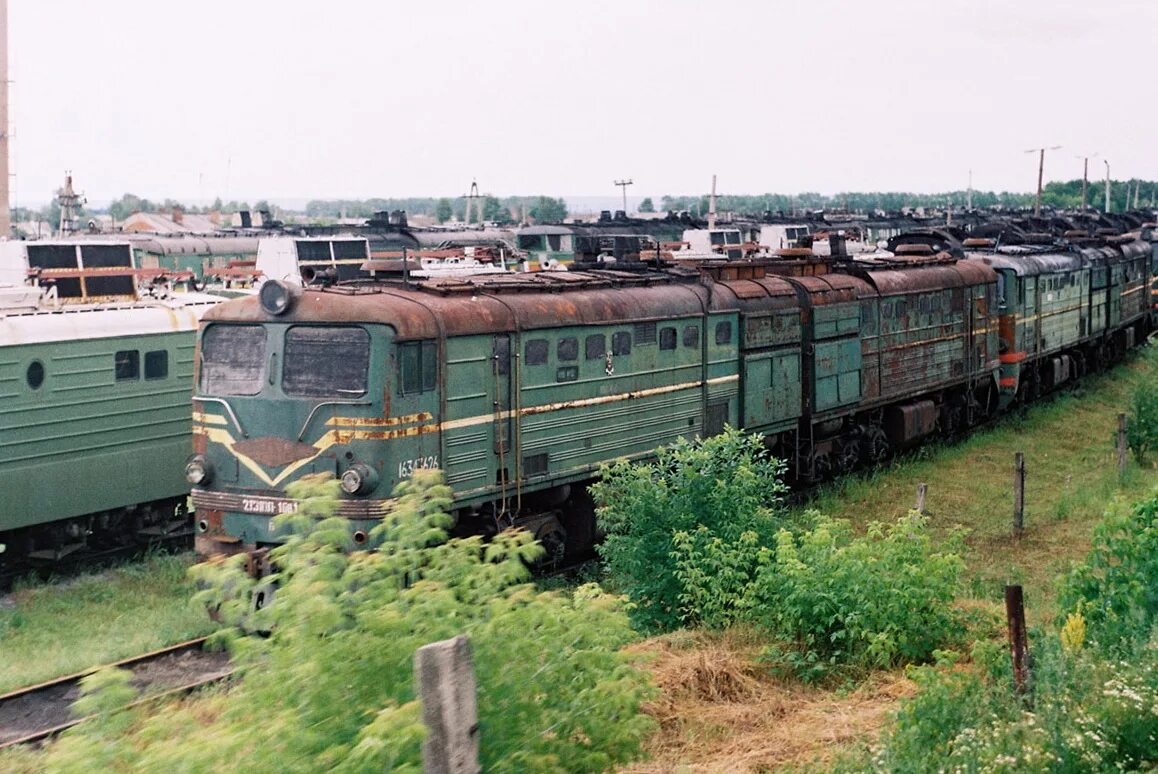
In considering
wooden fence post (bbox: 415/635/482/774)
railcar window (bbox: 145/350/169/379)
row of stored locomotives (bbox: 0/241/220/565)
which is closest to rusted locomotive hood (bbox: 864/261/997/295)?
row of stored locomotives (bbox: 0/241/220/565)

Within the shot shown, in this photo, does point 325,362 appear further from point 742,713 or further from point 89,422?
point 742,713

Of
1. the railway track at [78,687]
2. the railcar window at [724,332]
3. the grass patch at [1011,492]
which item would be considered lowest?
the grass patch at [1011,492]

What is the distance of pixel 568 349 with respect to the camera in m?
16.5

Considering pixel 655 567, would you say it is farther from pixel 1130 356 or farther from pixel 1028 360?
pixel 1130 356

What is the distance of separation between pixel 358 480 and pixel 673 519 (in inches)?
119

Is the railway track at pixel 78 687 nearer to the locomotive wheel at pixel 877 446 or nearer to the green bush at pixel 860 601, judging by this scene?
the green bush at pixel 860 601

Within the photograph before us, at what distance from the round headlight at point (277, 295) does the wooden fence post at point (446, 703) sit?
29.6 ft

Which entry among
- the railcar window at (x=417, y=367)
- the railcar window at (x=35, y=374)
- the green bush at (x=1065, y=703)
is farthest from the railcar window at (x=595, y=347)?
the green bush at (x=1065, y=703)

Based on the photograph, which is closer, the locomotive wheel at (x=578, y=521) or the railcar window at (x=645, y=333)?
the locomotive wheel at (x=578, y=521)

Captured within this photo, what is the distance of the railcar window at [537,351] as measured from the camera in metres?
15.9

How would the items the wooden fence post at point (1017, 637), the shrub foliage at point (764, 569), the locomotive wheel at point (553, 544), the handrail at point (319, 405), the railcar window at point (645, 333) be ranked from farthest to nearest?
1. the railcar window at point (645, 333)
2. the locomotive wheel at point (553, 544)
3. the handrail at point (319, 405)
4. the shrub foliage at point (764, 569)
5. the wooden fence post at point (1017, 637)

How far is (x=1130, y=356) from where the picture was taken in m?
46.0

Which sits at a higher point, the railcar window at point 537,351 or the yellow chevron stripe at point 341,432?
the railcar window at point 537,351

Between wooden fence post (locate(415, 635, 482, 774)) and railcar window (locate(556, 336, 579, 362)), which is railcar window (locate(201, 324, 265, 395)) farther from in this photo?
wooden fence post (locate(415, 635, 482, 774))
